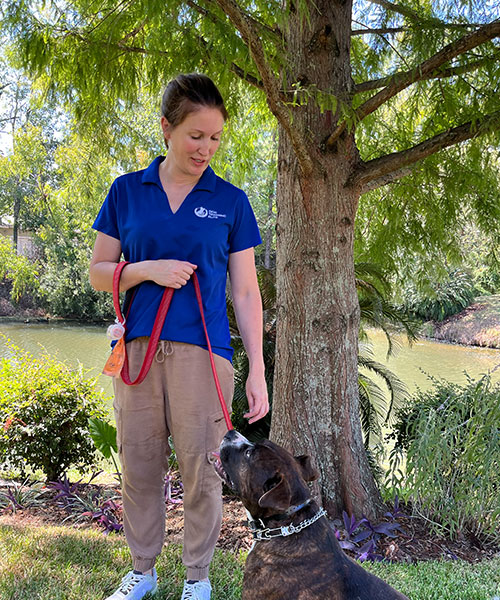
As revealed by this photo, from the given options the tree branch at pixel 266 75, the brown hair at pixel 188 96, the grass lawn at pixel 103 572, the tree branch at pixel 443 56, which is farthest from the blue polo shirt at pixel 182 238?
the tree branch at pixel 443 56

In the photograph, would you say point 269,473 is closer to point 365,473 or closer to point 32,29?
point 365,473

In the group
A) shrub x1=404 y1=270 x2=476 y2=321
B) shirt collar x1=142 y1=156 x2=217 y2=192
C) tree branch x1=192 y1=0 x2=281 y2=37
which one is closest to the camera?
shirt collar x1=142 y1=156 x2=217 y2=192

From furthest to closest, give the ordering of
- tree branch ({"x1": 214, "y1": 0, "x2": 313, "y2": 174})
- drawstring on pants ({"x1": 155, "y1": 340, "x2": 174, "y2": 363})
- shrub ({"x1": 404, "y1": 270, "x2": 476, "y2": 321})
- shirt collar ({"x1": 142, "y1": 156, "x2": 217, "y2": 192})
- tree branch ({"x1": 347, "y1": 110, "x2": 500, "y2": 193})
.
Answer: shrub ({"x1": 404, "y1": 270, "x2": 476, "y2": 321}) → tree branch ({"x1": 347, "y1": 110, "x2": 500, "y2": 193}) → tree branch ({"x1": 214, "y1": 0, "x2": 313, "y2": 174}) → shirt collar ({"x1": 142, "y1": 156, "x2": 217, "y2": 192}) → drawstring on pants ({"x1": 155, "y1": 340, "x2": 174, "y2": 363})

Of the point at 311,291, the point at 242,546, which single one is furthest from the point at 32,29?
the point at 242,546

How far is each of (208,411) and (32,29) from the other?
3.24 m

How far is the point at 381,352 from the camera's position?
721 inches

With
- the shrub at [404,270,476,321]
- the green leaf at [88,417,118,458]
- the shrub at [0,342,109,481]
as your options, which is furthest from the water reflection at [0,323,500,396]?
the green leaf at [88,417,118,458]

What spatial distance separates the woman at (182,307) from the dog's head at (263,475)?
0.55 ft

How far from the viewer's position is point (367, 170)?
162 inches

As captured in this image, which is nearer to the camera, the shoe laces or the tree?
the shoe laces

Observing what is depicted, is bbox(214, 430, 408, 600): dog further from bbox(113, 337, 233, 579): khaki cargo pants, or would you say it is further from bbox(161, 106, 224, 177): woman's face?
bbox(161, 106, 224, 177): woman's face

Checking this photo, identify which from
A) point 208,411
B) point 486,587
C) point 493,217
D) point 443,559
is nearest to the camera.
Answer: point 208,411

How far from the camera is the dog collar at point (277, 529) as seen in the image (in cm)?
200

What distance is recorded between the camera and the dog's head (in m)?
1.96
